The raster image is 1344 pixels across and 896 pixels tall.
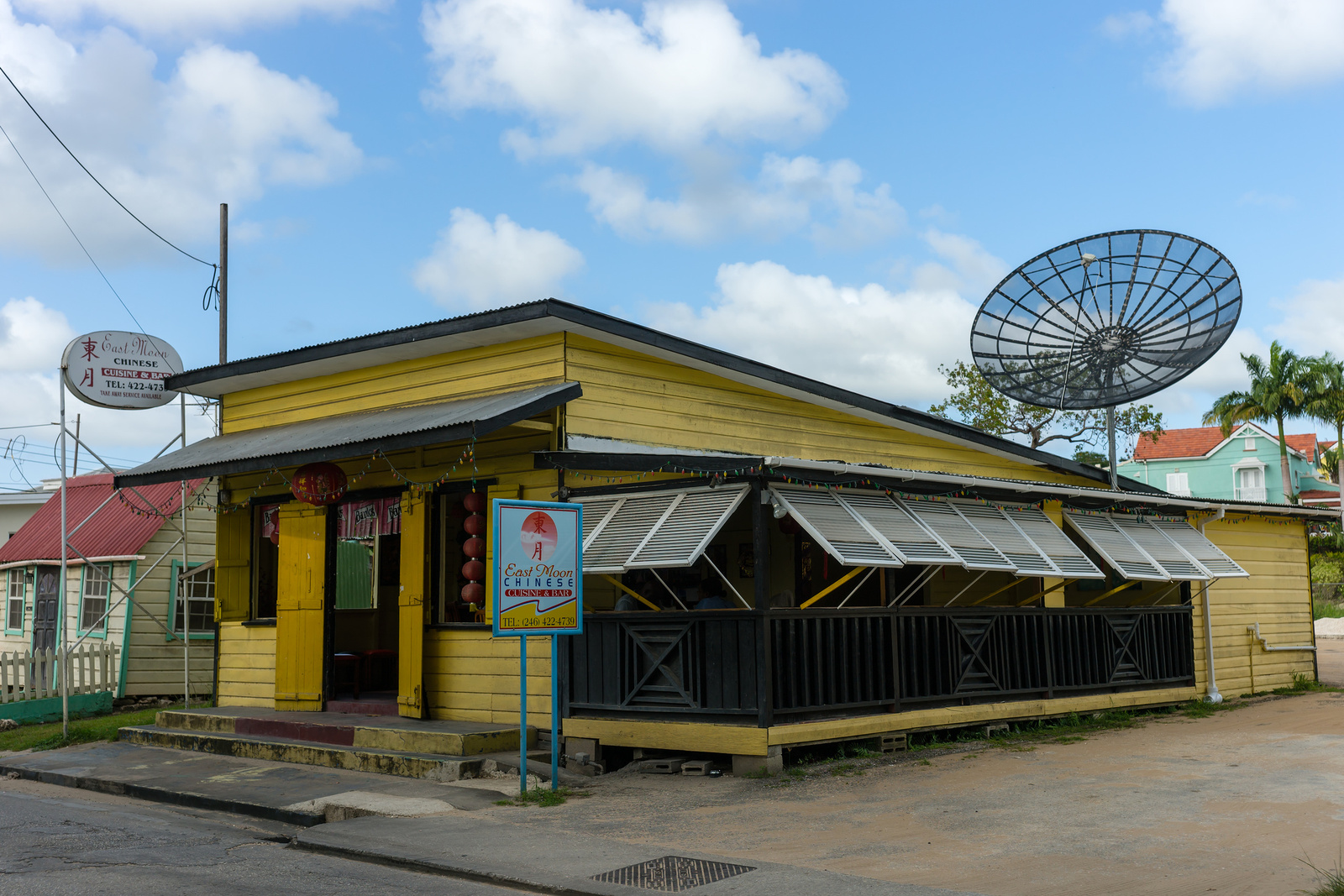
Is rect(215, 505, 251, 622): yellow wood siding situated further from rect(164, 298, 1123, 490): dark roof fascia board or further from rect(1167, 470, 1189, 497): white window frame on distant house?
rect(1167, 470, 1189, 497): white window frame on distant house

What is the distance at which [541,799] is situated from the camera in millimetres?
9148

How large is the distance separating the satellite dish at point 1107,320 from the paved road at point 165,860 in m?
11.5

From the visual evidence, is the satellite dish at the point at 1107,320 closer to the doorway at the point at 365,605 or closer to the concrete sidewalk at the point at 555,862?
the doorway at the point at 365,605

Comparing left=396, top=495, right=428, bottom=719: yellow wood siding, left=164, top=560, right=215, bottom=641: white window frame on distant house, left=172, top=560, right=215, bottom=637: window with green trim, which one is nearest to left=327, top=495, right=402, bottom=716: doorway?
left=396, top=495, right=428, bottom=719: yellow wood siding

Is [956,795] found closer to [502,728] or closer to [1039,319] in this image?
[502,728]

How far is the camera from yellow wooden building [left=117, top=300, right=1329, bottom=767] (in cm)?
1002

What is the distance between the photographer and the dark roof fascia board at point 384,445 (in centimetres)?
994

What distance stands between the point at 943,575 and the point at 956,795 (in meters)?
7.63

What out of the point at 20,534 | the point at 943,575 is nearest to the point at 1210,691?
the point at 943,575

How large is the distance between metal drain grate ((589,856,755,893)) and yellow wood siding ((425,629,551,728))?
435 cm

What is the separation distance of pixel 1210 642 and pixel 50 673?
1585 centimetres

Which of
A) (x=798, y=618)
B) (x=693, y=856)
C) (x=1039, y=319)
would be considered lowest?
(x=693, y=856)

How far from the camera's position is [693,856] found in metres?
7.09

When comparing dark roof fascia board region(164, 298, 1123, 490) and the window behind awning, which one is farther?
the window behind awning
